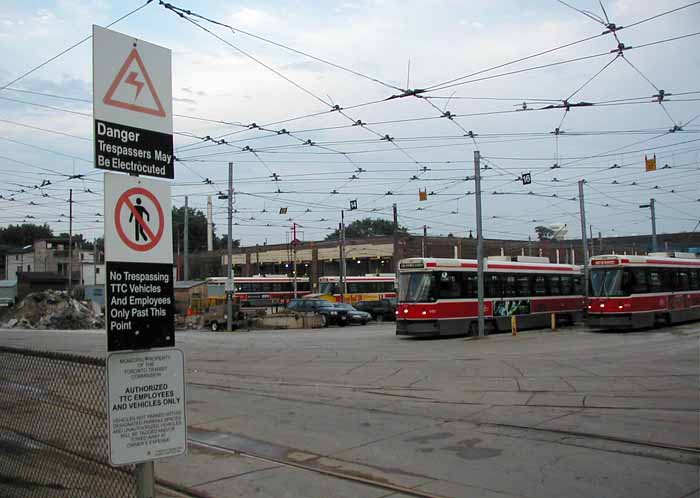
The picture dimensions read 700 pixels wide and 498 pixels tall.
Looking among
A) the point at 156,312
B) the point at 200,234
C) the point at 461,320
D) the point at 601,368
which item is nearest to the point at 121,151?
the point at 156,312

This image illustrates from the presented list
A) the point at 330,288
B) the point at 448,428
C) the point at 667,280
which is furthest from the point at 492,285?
the point at 330,288

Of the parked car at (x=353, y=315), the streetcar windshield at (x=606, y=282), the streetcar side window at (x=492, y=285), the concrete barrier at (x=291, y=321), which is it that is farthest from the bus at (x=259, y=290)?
the streetcar windshield at (x=606, y=282)

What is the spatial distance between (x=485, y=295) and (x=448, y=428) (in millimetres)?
21305

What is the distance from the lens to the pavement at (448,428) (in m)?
6.85

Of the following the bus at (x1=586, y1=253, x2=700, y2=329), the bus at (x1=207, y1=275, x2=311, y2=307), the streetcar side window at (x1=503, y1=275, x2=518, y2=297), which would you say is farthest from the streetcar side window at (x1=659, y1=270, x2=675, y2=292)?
the bus at (x1=207, y1=275, x2=311, y2=307)

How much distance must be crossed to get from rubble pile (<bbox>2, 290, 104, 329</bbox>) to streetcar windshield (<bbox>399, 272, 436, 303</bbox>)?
3096cm

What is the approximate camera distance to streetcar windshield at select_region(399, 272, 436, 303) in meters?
28.0

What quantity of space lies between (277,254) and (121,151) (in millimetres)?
80452

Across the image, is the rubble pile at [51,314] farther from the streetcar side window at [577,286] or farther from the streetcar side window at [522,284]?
the streetcar side window at [577,286]

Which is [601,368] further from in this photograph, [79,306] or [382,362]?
[79,306]

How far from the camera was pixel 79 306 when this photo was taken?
52.8 m

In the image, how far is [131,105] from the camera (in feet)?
12.7

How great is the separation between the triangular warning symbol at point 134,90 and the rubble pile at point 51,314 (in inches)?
1975

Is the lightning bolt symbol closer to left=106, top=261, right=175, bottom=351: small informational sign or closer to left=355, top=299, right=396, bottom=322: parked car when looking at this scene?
left=106, top=261, right=175, bottom=351: small informational sign
